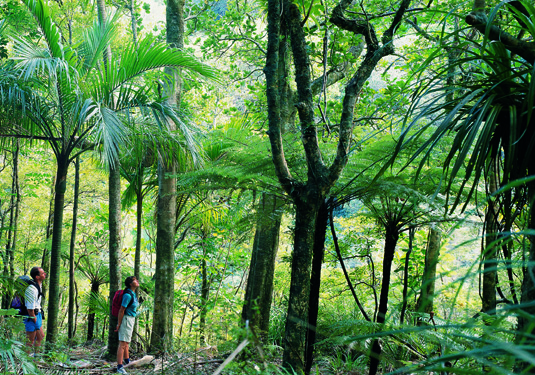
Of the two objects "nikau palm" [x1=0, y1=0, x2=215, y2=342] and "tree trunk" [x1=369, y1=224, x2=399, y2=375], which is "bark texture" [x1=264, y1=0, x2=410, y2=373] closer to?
"tree trunk" [x1=369, y1=224, x2=399, y2=375]

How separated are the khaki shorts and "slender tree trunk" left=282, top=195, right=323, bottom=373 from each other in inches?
128

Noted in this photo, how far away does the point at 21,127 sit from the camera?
572cm

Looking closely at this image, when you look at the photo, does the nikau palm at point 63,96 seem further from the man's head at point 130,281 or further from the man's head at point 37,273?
the man's head at point 130,281

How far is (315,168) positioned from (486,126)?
187cm

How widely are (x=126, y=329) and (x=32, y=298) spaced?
1.47 metres

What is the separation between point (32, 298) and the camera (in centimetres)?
557

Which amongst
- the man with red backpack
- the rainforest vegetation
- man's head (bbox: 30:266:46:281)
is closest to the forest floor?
the rainforest vegetation

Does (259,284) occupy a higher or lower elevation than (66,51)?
lower

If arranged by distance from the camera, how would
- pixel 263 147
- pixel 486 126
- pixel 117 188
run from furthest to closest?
1. pixel 117 188
2. pixel 263 147
3. pixel 486 126

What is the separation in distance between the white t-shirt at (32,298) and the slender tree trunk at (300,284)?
429cm

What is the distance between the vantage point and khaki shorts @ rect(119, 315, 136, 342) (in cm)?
534

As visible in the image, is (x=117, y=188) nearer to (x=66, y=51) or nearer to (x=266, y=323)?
(x=66, y=51)

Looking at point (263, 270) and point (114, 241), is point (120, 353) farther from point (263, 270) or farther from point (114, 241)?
point (263, 270)

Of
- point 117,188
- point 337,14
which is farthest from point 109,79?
point 337,14
